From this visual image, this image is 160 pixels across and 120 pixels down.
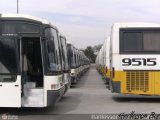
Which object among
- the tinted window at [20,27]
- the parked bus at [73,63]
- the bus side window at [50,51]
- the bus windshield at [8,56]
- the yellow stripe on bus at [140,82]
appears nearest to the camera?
the bus windshield at [8,56]

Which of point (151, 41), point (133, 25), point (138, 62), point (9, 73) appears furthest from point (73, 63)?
point (9, 73)

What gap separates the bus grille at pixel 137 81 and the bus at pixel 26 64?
442 centimetres

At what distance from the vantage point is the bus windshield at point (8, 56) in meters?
13.3

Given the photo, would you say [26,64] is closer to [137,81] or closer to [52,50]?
[52,50]

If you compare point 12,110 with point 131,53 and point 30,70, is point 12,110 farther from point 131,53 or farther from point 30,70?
point 131,53

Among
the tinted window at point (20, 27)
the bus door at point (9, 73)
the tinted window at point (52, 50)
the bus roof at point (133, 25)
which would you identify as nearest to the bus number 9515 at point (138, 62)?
the bus roof at point (133, 25)

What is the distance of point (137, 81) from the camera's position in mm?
17547

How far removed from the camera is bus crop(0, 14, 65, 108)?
13203mm

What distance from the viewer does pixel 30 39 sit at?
14.0m

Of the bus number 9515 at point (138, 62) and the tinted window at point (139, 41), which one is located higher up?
the tinted window at point (139, 41)

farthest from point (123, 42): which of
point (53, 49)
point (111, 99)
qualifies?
point (53, 49)

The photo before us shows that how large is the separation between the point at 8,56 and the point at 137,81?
603cm

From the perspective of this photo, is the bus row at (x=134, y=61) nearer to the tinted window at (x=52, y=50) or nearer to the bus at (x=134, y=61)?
the bus at (x=134, y=61)

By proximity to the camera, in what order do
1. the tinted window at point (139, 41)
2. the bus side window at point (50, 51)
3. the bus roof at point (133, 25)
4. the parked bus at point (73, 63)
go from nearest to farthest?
the bus side window at point (50, 51), the tinted window at point (139, 41), the bus roof at point (133, 25), the parked bus at point (73, 63)
